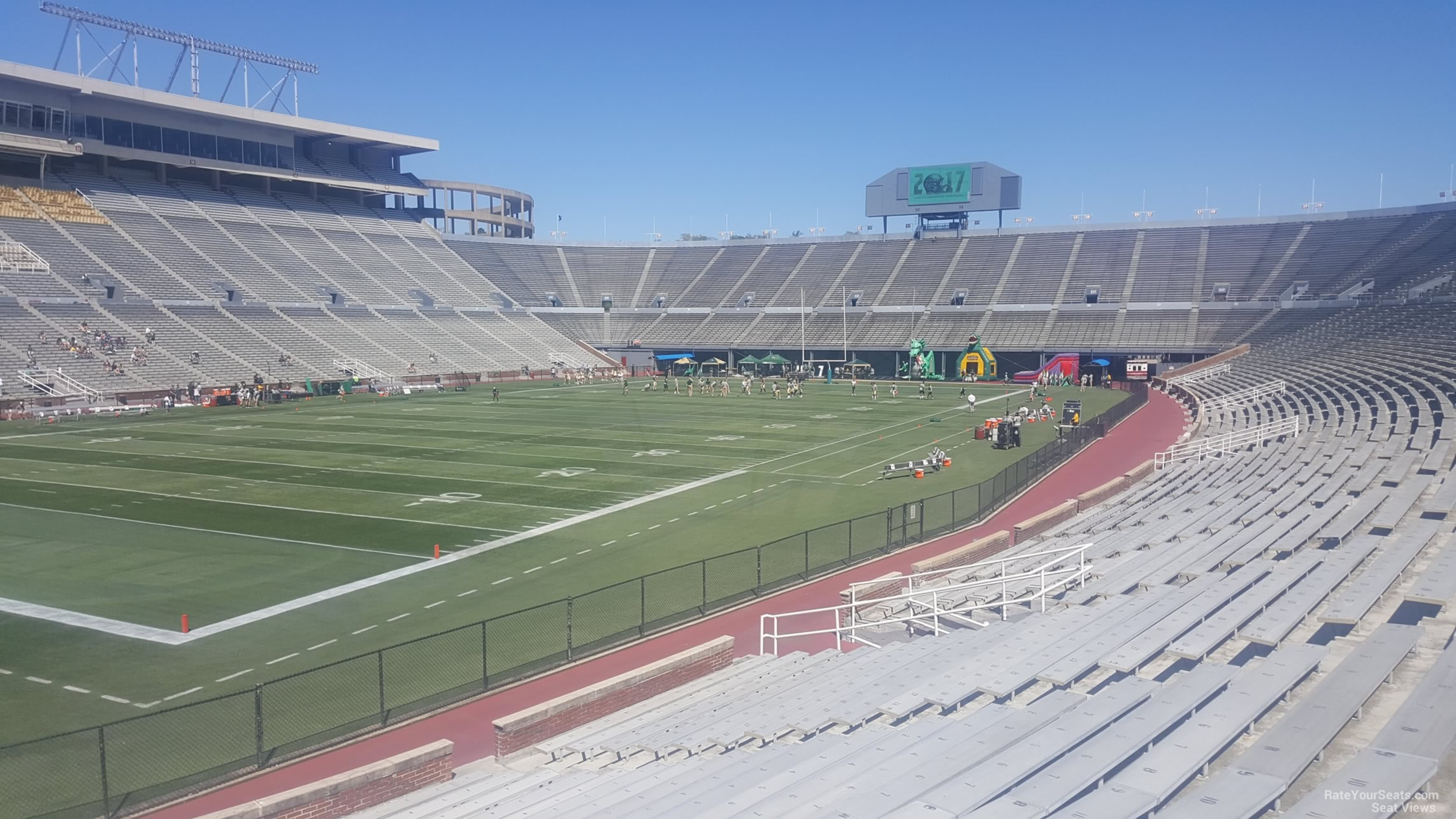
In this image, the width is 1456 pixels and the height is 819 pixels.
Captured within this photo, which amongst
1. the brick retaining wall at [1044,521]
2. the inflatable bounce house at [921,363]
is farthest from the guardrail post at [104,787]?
the inflatable bounce house at [921,363]

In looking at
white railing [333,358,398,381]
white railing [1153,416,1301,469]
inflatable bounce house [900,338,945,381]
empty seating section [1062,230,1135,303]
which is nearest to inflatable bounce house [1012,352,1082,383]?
inflatable bounce house [900,338,945,381]

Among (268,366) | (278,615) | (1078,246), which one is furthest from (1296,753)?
(1078,246)

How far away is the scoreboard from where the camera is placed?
291ft

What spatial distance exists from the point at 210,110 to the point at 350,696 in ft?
239

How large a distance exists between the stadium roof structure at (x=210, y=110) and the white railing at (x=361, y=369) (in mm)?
24292

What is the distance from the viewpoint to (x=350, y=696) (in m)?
13.0

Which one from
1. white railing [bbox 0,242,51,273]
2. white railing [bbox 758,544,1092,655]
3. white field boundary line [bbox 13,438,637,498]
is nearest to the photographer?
white railing [bbox 758,544,1092,655]

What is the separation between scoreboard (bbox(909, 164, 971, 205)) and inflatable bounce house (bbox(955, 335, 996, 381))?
1983cm

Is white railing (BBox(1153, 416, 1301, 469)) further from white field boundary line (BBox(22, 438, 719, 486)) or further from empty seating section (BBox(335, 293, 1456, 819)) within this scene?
white field boundary line (BBox(22, 438, 719, 486))

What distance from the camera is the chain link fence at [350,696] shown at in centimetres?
1048

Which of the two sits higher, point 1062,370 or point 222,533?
point 1062,370

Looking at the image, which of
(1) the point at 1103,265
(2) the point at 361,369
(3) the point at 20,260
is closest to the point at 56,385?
(3) the point at 20,260

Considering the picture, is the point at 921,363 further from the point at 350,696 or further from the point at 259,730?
the point at 259,730

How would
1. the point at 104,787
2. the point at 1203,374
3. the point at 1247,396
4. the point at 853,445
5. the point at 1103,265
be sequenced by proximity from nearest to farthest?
the point at 104,787 < the point at 853,445 < the point at 1247,396 < the point at 1203,374 < the point at 1103,265
